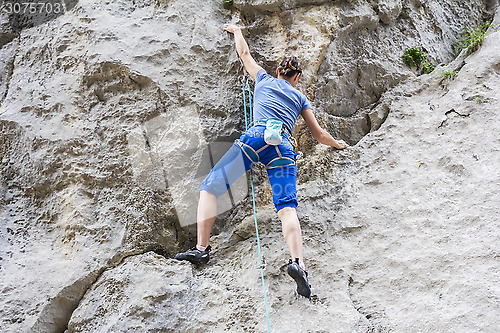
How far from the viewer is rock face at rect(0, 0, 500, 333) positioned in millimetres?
3217

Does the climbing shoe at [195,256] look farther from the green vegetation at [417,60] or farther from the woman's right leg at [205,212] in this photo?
the green vegetation at [417,60]

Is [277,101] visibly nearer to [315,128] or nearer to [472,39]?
[315,128]

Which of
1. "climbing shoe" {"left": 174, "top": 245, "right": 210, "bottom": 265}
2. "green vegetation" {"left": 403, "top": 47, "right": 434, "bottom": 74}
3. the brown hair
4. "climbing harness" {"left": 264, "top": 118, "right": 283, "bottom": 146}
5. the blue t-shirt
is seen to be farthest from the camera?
"green vegetation" {"left": 403, "top": 47, "right": 434, "bottom": 74}

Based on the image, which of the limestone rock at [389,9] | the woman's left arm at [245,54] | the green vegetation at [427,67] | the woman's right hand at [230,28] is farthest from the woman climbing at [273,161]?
the green vegetation at [427,67]

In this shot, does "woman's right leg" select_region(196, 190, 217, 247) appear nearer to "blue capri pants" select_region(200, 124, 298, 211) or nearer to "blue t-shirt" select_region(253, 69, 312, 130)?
"blue capri pants" select_region(200, 124, 298, 211)

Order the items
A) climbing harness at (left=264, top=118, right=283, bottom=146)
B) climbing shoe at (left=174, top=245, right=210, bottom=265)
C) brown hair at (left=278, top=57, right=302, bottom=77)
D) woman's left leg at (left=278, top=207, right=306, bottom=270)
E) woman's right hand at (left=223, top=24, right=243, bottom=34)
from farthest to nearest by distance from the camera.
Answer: woman's right hand at (left=223, top=24, right=243, bottom=34) < brown hair at (left=278, top=57, right=302, bottom=77) < climbing shoe at (left=174, top=245, right=210, bottom=265) < climbing harness at (left=264, top=118, right=283, bottom=146) < woman's left leg at (left=278, top=207, right=306, bottom=270)

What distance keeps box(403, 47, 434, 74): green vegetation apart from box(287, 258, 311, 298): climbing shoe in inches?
104

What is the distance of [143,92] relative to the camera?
13.5 ft

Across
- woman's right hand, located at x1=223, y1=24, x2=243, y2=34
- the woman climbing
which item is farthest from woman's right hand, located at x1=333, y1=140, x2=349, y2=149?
woman's right hand, located at x1=223, y1=24, x2=243, y2=34

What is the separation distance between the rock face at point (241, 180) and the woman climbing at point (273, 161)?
289 mm

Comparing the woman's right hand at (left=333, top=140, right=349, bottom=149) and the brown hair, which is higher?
the brown hair

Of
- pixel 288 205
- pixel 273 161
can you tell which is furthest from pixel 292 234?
pixel 273 161

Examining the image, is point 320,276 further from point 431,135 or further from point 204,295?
point 431,135

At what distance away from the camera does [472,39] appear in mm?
4336
